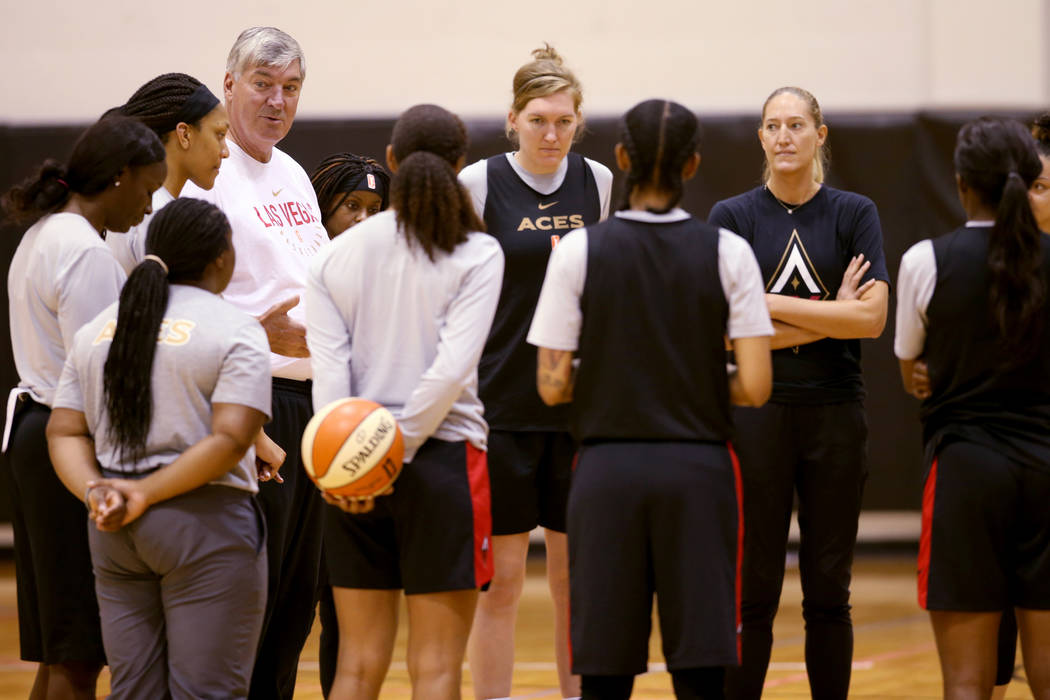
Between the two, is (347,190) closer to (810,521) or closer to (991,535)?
(810,521)

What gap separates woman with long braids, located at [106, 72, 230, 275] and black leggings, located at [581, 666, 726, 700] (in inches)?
72.2

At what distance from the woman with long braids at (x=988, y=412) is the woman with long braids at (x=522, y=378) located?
122 cm

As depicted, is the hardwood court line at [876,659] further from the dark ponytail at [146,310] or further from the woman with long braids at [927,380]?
the dark ponytail at [146,310]

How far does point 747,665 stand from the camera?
11.8 feet

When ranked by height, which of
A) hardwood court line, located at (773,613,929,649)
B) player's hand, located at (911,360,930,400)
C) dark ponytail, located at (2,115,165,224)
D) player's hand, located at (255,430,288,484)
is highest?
dark ponytail, located at (2,115,165,224)

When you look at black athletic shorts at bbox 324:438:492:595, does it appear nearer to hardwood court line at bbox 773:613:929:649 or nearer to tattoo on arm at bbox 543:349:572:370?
tattoo on arm at bbox 543:349:572:370

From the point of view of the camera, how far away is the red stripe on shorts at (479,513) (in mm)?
2895

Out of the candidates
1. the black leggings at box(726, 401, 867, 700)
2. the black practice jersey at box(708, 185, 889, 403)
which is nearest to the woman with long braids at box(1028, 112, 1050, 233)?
the black practice jersey at box(708, 185, 889, 403)

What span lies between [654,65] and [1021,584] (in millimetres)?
5530

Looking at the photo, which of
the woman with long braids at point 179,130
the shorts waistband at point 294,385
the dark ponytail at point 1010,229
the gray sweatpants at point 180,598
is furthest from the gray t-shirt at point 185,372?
the dark ponytail at point 1010,229

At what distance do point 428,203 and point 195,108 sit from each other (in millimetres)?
1050

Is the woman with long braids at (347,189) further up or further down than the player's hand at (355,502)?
further up

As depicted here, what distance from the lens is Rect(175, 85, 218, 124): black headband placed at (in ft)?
11.4

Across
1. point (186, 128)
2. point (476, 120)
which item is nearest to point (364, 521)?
point (186, 128)
